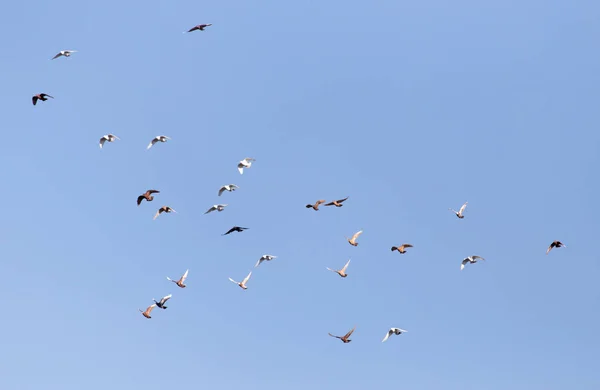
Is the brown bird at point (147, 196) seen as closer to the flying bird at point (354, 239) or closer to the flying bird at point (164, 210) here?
the flying bird at point (164, 210)

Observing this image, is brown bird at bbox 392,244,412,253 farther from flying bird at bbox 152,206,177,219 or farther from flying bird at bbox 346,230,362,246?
flying bird at bbox 152,206,177,219

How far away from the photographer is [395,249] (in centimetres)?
13912

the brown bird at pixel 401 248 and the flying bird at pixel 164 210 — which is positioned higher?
the brown bird at pixel 401 248

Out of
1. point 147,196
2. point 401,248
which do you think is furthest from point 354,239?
point 147,196

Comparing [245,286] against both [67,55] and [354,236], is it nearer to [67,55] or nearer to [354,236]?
[354,236]

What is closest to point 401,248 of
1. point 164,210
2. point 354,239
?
point 354,239

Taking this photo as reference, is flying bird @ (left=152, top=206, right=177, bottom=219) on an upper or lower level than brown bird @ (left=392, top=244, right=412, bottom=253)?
lower

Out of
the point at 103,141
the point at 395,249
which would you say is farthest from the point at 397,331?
the point at 103,141

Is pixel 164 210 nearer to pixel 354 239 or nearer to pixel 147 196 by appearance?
pixel 147 196

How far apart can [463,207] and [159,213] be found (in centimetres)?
3760

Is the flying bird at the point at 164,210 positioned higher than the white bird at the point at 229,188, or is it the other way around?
the white bird at the point at 229,188

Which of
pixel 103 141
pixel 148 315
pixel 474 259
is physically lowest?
pixel 148 315

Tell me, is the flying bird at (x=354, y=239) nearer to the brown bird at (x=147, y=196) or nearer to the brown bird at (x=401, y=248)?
the brown bird at (x=401, y=248)

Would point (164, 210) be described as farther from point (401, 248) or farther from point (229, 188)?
point (401, 248)
